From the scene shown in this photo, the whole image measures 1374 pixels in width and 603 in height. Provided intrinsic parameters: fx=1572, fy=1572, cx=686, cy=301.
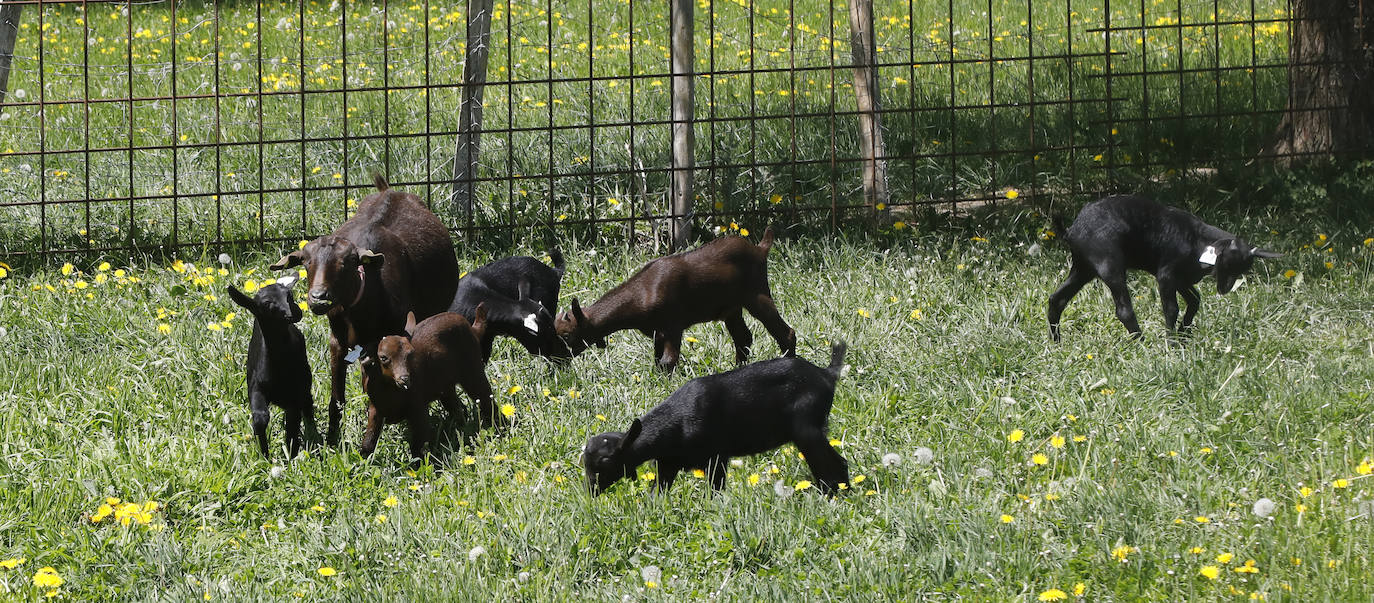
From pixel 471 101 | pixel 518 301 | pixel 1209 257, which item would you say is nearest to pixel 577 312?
pixel 518 301

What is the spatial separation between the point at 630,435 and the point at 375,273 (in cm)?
196

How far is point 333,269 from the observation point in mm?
6473

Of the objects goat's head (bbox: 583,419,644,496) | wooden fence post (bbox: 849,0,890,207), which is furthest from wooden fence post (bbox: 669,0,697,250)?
goat's head (bbox: 583,419,644,496)

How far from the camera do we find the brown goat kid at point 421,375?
6.14 meters

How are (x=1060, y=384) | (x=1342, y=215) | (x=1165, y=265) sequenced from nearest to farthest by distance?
(x=1060, y=384), (x=1165, y=265), (x=1342, y=215)

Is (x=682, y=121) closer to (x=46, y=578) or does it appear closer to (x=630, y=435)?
(x=630, y=435)

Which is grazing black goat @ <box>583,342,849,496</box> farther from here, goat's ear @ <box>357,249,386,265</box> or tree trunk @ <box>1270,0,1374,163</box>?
tree trunk @ <box>1270,0,1374,163</box>

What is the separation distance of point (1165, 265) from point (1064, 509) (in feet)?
8.83

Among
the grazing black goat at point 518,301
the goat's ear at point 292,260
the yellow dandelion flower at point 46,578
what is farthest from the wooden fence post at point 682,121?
the yellow dandelion flower at point 46,578

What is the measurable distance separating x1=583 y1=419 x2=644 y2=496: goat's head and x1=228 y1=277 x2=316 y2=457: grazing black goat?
4.72ft

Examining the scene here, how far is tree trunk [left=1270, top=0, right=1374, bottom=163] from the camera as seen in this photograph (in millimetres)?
10562

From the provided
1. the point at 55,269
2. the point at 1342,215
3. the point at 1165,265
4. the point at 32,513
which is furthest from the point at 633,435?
the point at 1342,215

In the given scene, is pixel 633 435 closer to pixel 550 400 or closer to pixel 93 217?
pixel 550 400

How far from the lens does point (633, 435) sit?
A: 5.43m
